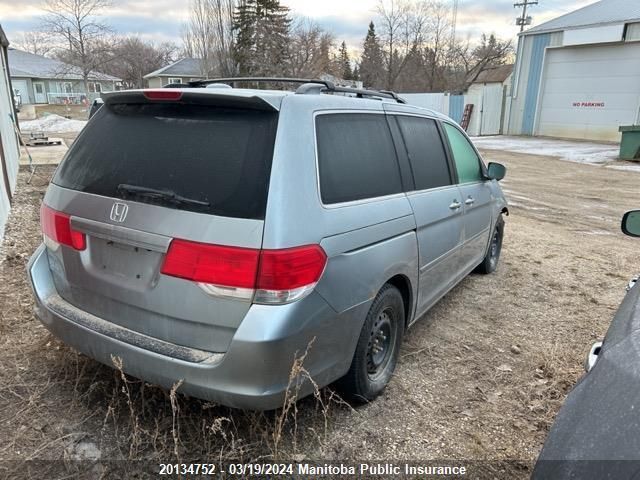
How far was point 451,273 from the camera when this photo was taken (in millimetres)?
3920

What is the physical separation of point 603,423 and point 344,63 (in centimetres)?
7235

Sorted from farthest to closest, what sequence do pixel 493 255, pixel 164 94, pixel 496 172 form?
pixel 493 255, pixel 496 172, pixel 164 94

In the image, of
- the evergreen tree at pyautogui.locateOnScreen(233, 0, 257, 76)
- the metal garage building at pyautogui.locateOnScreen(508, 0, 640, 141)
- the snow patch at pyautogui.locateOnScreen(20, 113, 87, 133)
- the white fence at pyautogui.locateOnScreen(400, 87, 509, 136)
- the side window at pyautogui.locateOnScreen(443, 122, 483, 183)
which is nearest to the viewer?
the side window at pyautogui.locateOnScreen(443, 122, 483, 183)

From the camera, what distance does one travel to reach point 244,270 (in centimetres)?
203

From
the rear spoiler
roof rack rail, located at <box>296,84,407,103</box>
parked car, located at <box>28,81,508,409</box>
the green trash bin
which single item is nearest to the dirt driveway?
parked car, located at <box>28,81,508,409</box>

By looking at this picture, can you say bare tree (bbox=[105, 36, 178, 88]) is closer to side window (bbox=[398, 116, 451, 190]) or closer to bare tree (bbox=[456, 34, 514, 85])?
bare tree (bbox=[456, 34, 514, 85])

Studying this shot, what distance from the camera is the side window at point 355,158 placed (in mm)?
2430

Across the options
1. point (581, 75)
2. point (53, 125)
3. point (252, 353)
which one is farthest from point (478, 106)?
point (53, 125)

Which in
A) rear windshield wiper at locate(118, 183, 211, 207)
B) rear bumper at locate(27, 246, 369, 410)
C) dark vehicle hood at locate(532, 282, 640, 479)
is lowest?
rear bumper at locate(27, 246, 369, 410)

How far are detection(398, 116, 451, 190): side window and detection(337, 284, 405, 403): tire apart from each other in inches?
35.4

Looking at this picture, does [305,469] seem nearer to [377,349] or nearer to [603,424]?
[377,349]

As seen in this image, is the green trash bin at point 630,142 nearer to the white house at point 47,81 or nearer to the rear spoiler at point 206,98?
the rear spoiler at point 206,98

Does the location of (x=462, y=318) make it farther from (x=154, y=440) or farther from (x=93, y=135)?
(x=93, y=135)

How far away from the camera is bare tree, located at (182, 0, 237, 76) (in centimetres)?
2958
